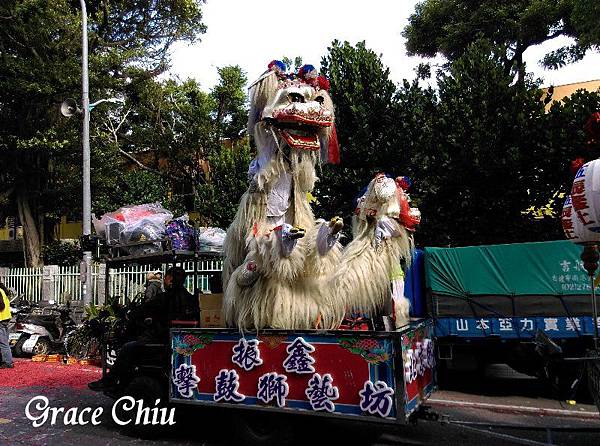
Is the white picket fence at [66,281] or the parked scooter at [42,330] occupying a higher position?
the white picket fence at [66,281]

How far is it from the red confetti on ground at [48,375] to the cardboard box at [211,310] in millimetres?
4070

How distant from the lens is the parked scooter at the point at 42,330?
1112cm

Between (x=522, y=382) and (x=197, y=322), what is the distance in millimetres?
5733

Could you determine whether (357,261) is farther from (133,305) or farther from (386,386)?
(133,305)

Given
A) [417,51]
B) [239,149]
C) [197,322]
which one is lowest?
[197,322]

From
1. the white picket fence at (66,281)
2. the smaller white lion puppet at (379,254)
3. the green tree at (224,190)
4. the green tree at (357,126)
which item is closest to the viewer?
the smaller white lion puppet at (379,254)

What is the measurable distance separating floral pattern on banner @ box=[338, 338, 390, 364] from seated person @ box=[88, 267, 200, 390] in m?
2.12

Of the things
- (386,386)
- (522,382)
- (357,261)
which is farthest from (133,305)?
(522,382)

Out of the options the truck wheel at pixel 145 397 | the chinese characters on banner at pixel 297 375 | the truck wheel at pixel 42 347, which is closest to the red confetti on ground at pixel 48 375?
the truck wheel at pixel 42 347

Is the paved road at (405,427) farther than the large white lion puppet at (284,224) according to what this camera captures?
Yes

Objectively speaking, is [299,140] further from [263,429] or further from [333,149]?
[263,429]

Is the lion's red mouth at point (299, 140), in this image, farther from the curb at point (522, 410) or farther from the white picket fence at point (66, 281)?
the white picket fence at point (66, 281)

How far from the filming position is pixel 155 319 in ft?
18.7

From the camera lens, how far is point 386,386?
13.1ft
